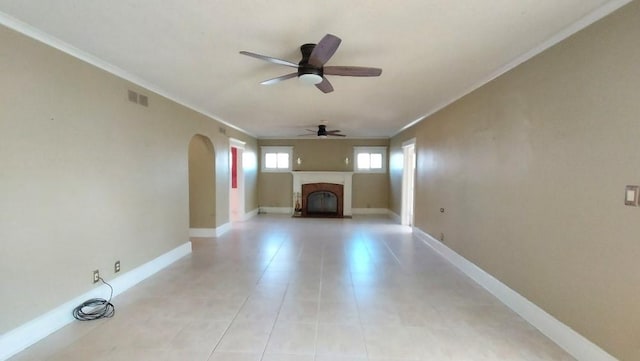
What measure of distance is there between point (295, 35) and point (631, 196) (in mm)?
2515

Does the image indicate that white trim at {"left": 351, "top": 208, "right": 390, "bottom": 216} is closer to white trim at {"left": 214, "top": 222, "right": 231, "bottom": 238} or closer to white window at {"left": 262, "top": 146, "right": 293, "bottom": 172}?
white window at {"left": 262, "top": 146, "right": 293, "bottom": 172}

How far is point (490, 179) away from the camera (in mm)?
3244

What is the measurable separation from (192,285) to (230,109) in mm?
3000

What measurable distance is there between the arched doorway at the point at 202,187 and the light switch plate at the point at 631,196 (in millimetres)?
5637

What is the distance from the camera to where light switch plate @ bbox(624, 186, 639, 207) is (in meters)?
1.71

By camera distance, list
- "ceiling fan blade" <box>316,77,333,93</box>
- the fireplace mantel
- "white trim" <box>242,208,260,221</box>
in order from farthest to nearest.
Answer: the fireplace mantel → "white trim" <box>242,208,260,221</box> → "ceiling fan blade" <box>316,77,333,93</box>

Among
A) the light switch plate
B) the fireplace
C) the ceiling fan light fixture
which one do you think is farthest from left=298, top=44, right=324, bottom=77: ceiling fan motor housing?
the fireplace

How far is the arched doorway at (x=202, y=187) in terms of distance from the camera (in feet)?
18.7

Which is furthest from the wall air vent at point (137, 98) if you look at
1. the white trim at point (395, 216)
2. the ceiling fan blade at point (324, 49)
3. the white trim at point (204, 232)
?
the white trim at point (395, 216)

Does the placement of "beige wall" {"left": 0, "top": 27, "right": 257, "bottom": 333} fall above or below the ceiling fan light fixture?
below

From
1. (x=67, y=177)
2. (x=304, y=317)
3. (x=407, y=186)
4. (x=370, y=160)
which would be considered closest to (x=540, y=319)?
(x=304, y=317)

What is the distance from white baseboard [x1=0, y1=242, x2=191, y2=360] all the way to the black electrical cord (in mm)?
44

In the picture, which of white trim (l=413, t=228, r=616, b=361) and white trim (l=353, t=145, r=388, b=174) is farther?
white trim (l=353, t=145, r=388, b=174)

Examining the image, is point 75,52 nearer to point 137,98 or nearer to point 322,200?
point 137,98
